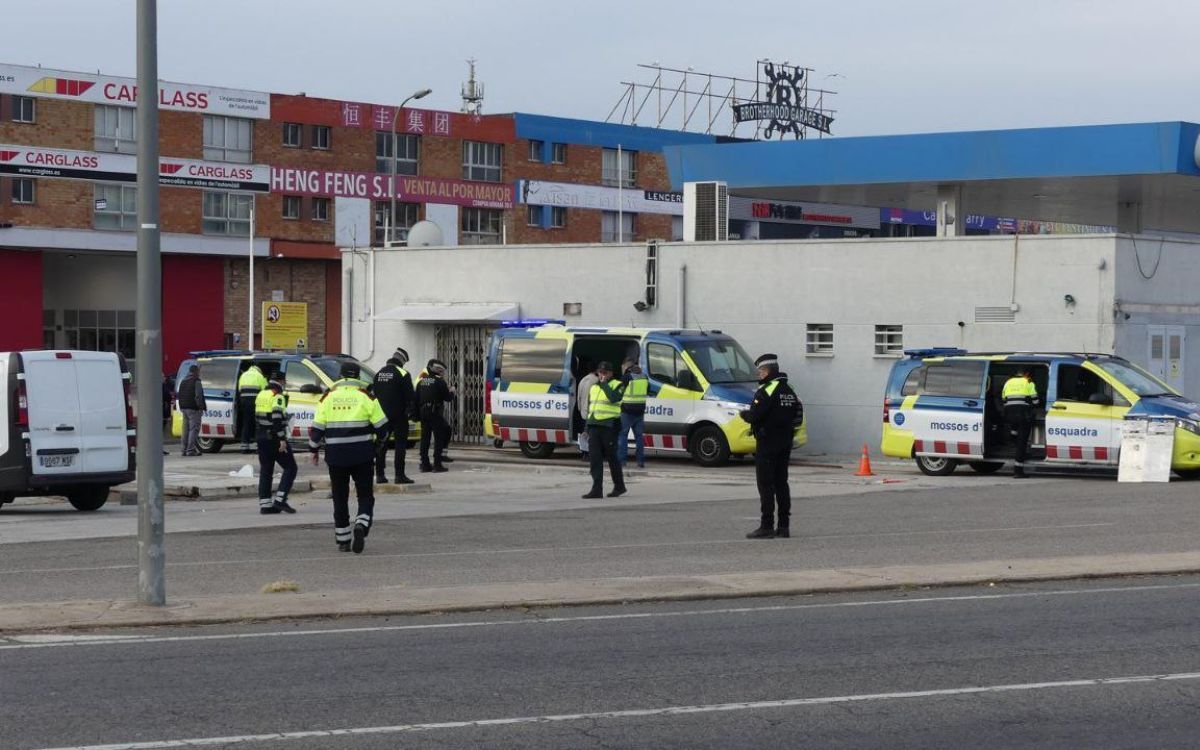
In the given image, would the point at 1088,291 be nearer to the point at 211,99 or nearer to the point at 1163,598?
the point at 1163,598

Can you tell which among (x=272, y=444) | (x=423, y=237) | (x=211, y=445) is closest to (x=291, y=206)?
(x=423, y=237)

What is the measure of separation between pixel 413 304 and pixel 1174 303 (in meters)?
15.5

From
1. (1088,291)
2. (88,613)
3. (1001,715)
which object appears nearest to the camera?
(1001,715)

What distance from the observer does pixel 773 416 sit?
57.1 feet

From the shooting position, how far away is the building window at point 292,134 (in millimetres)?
70375

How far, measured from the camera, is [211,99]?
67.5 meters

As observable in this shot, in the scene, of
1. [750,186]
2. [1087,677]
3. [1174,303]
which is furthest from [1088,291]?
[1087,677]

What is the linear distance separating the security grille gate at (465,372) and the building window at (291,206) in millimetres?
35683

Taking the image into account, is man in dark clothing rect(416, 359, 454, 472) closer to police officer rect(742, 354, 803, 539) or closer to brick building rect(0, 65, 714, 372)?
police officer rect(742, 354, 803, 539)

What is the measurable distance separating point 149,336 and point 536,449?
1977 cm

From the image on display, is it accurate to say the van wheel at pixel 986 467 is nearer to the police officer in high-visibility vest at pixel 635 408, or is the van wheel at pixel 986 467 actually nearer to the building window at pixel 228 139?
the police officer in high-visibility vest at pixel 635 408

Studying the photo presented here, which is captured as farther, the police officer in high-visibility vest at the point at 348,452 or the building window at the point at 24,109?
the building window at the point at 24,109

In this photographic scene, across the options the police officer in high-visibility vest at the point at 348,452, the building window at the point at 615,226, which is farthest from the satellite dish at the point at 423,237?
the building window at the point at 615,226

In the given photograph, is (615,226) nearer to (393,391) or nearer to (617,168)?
(617,168)
